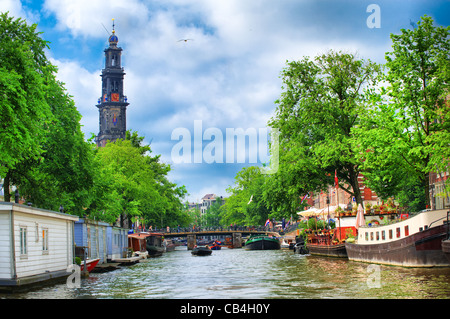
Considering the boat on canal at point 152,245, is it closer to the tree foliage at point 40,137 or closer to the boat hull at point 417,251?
the tree foliage at point 40,137

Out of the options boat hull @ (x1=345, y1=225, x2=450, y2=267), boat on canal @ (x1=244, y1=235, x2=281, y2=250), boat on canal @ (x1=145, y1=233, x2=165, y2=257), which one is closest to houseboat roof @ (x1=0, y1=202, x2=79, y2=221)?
boat hull @ (x1=345, y1=225, x2=450, y2=267)

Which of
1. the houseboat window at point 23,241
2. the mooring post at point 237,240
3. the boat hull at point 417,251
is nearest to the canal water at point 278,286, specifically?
the boat hull at point 417,251

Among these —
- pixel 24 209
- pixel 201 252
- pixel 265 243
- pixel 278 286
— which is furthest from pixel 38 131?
pixel 265 243

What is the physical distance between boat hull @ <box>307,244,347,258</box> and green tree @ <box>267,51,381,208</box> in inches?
183

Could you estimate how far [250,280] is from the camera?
31.7m

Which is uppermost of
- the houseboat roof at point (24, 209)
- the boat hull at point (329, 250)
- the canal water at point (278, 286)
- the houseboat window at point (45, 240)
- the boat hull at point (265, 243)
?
the houseboat roof at point (24, 209)

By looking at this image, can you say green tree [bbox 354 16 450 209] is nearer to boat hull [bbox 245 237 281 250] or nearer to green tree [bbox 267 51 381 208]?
green tree [bbox 267 51 381 208]

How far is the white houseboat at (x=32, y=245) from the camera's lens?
2425cm

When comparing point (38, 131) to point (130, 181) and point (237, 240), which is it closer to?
point (130, 181)

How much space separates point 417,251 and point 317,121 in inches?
802

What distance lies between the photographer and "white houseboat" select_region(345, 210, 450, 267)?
1213 inches

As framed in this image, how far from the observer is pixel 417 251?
31.8 m

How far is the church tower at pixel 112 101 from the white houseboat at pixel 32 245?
122 m
